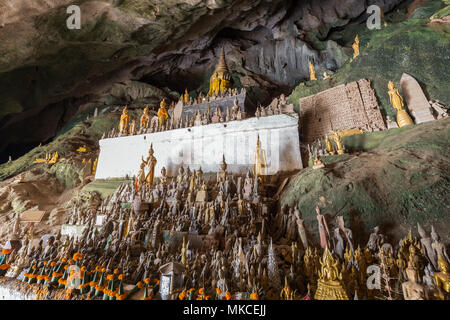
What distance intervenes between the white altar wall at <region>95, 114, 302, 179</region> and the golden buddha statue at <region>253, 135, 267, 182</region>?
33 cm

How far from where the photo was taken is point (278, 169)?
42.8ft

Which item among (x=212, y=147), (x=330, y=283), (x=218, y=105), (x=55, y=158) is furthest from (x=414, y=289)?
(x=55, y=158)

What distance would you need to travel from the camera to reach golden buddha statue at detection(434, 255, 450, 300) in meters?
3.50

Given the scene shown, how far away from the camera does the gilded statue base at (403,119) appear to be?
38.8 ft

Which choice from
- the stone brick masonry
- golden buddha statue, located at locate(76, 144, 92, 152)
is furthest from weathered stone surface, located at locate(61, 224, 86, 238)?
golden buddha statue, located at locate(76, 144, 92, 152)

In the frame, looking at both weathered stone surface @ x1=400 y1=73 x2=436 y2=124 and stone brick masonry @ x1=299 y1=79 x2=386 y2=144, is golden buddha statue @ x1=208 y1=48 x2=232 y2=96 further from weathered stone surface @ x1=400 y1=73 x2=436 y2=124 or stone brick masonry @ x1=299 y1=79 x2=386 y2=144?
weathered stone surface @ x1=400 y1=73 x2=436 y2=124

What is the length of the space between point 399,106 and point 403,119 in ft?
3.43

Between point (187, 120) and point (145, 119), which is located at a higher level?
point (145, 119)

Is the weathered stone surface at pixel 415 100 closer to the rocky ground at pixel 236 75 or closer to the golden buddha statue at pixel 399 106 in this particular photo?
the rocky ground at pixel 236 75

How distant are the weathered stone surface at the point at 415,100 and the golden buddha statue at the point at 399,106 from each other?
57 centimetres

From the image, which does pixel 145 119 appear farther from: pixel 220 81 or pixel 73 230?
pixel 73 230

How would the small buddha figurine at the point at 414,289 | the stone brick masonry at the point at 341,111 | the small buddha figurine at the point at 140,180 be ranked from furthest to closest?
the stone brick masonry at the point at 341,111 → the small buddha figurine at the point at 140,180 → the small buddha figurine at the point at 414,289

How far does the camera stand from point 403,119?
11.9 m

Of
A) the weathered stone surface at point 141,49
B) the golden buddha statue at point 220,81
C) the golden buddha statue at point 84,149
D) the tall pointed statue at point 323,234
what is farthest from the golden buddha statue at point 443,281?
the golden buddha statue at point 84,149
